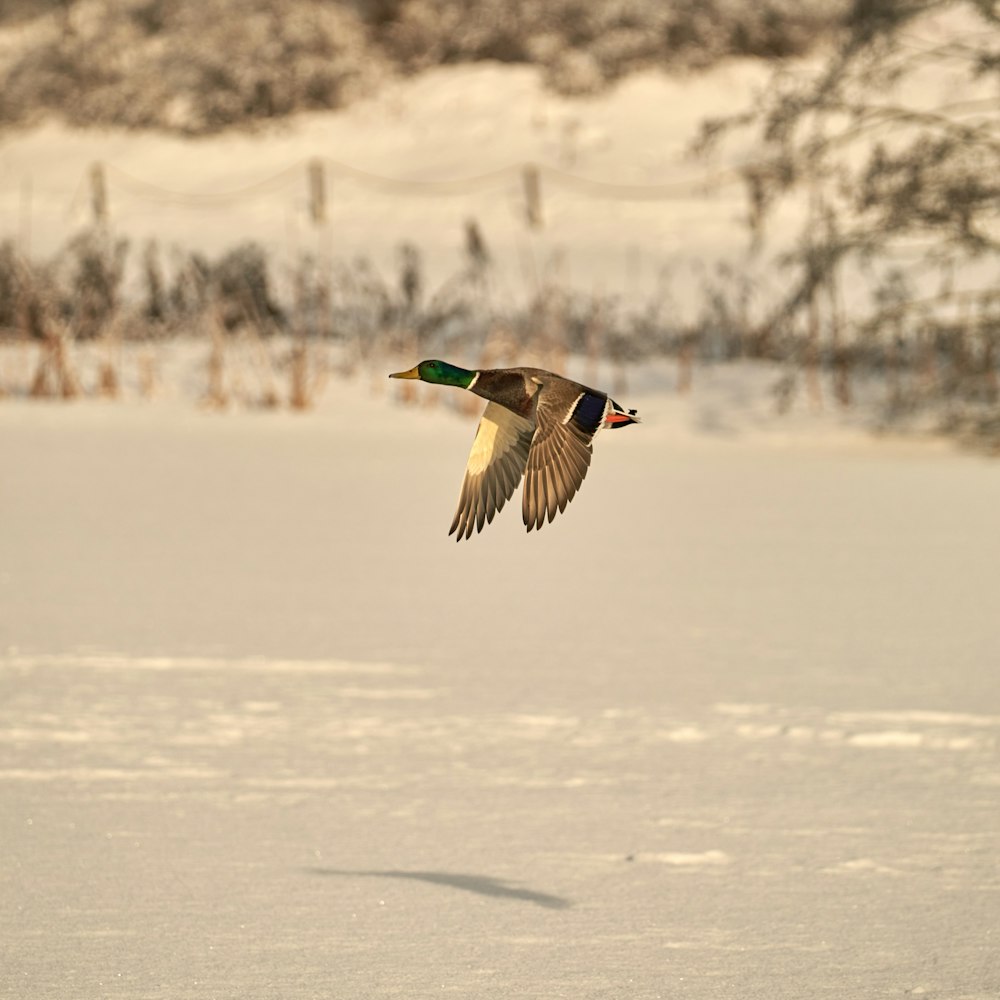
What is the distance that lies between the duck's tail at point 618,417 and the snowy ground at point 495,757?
158 centimetres

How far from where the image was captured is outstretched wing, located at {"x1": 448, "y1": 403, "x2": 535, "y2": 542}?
2.06 meters

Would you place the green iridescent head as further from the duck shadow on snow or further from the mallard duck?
the duck shadow on snow

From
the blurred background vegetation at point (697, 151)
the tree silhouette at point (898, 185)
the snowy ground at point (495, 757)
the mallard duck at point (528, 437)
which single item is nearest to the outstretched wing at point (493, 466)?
the mallard duck at point (528, 437)

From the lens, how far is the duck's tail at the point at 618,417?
6.00 feet

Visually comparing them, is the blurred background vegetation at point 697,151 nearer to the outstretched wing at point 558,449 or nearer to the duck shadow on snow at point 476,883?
the duck shadow on snow at point 476,883

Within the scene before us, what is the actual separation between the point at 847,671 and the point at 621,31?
1039 inches

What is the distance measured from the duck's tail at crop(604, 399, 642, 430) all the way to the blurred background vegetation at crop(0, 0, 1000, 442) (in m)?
4.03

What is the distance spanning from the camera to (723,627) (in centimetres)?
675

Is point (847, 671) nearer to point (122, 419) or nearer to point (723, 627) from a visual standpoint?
point (723, 627)

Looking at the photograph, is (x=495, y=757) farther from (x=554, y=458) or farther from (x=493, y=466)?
(x=554, y=458)

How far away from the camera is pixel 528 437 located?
2.06 metres

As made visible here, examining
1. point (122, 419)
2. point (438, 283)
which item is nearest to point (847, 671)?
point (122, 419)

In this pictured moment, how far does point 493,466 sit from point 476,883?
1.90 m

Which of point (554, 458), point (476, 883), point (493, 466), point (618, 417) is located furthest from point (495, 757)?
point (618, 417)
